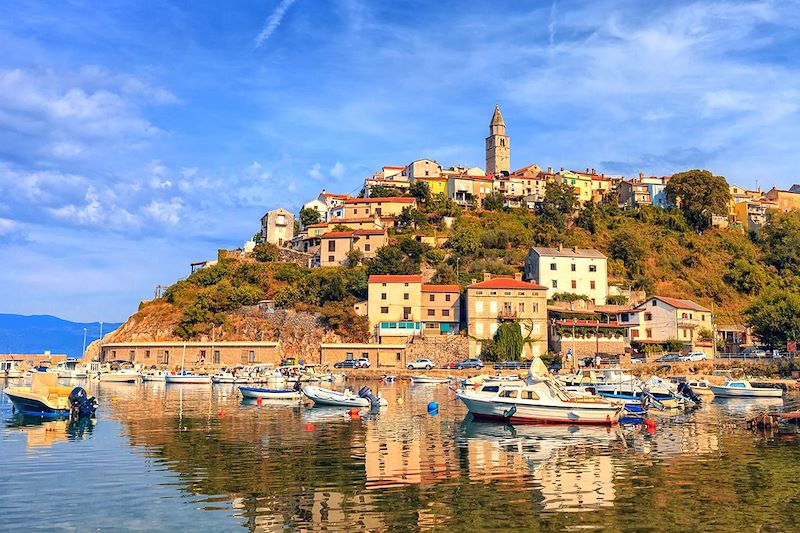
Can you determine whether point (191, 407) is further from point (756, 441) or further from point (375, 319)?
point (375, 319)

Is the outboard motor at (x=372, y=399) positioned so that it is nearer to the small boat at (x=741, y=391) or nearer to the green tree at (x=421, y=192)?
the small boat at (x=741, y=391)

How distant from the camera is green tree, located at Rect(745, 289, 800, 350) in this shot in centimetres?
6744

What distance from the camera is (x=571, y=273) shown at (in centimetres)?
8356

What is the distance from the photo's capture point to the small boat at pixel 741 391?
52.2m

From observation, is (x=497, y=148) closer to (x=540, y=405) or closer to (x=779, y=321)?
(x=779, y=321)

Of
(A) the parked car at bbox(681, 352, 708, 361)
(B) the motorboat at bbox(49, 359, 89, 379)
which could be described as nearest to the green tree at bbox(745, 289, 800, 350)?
(A) the parked car at bbox(681, 352, 708, 361)

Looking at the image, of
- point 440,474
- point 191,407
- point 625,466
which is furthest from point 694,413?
point 191,407

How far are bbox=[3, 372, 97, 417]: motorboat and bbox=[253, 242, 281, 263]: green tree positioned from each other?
5711cm

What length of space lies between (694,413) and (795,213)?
311 feet

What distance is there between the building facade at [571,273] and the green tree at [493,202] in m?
24.3

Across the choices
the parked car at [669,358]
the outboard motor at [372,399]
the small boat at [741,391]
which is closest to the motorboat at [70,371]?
the outboard motor at [372,399]

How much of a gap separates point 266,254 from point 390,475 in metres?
78.2

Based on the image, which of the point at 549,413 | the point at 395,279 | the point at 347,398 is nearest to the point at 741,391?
the point at 549,413

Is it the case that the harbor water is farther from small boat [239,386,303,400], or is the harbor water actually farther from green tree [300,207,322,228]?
green tree [300,207,322,228]
